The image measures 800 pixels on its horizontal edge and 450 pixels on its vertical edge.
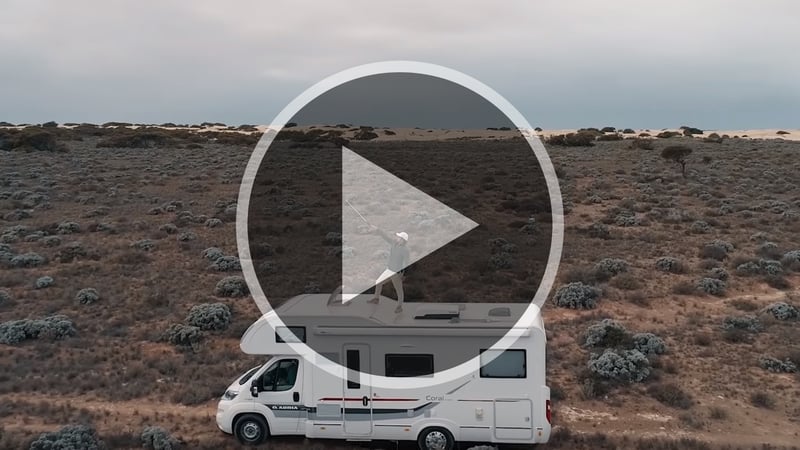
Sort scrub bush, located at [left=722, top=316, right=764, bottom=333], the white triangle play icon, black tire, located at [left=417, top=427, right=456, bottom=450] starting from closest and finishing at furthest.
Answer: black tire, located at [left=417, top=427, right=456, bottom=450]
scrub bush, located at [left=722, top=316, right=764, bottom=333]
the white triangle play icon

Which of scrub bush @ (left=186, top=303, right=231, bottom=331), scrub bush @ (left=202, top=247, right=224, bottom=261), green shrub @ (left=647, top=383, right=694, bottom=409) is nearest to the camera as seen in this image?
green shrub @ (left=647, top=383, right=694, bottom=409)

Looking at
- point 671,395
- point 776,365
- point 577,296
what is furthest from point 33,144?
point 776,365

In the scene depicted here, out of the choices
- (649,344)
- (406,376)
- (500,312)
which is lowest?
(649,344)

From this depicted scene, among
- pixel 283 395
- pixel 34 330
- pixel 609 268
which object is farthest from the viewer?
pixel 609 268

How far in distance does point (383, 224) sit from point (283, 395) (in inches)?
803

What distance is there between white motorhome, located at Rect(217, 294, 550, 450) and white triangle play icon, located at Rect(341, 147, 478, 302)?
760cm

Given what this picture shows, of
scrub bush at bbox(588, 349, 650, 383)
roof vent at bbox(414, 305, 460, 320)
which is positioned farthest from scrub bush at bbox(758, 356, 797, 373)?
roof vent at bbox(414, 305, 460, 320)

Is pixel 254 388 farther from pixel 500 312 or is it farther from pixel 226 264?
pixel 226 264

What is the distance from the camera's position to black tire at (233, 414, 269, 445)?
11602mm

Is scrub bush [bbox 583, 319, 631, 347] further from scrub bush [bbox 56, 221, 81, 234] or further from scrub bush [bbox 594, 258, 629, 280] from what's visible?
scrub bush [bbox 56, 221, 81, 234]

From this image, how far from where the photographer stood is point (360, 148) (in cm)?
6825

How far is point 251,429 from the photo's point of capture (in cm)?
1168

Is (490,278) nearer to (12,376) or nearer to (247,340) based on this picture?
(247,340)

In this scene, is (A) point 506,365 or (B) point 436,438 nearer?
(A) point 506,365
